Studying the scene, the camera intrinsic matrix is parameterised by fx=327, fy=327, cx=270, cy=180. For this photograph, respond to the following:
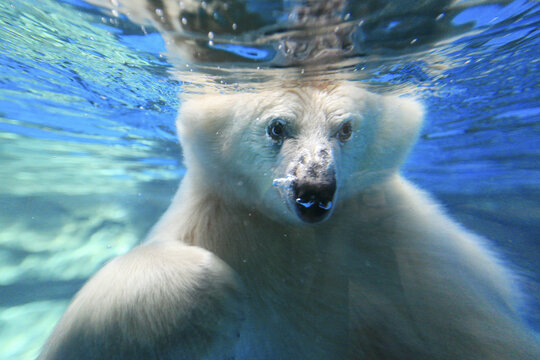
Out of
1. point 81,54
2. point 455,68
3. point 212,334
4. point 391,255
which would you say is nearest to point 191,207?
point 212,334

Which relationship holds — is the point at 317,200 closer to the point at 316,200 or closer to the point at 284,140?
the point at 316,200

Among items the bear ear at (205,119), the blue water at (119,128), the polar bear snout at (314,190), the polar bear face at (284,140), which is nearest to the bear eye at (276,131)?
the polar bear face at (284,140)

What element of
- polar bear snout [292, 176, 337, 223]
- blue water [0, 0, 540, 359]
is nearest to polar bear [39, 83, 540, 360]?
polar bear snout [292, 176, 337, 223]

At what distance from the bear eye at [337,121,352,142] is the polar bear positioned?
0.01 meters

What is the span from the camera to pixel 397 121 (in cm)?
240

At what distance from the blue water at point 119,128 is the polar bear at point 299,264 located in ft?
3.29

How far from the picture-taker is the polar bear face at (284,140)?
6.73ft

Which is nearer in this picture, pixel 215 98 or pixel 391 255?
pixel 391 255

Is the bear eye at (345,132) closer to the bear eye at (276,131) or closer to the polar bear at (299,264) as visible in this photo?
the polar bear at (299,264)

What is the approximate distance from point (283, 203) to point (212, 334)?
2.51 feet

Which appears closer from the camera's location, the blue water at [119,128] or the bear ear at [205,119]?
the bear ear at [205,119]

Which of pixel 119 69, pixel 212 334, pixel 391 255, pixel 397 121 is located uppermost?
pixel 119 69

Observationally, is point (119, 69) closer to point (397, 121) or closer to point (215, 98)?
point (215, 98)

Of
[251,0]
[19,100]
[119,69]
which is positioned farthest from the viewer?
[19,100]
